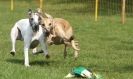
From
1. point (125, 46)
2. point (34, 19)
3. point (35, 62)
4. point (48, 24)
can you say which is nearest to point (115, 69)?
point (48, 24)

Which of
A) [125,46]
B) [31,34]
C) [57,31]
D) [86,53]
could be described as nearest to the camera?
[31,34]

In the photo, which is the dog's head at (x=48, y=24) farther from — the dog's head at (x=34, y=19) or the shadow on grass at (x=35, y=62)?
the shadow on grass at (x=35, y=62)

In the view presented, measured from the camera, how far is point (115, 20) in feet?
88.4

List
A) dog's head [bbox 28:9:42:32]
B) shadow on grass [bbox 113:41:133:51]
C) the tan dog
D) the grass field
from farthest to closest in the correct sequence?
shadow on grass [bbox 113:41:133:51], the tan dog, dog's head [bbox 28:9:42:32], the grass field

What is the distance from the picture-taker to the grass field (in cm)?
1057

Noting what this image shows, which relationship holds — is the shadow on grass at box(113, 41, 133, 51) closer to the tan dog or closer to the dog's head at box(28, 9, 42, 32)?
the tan dog

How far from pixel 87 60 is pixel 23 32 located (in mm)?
2231

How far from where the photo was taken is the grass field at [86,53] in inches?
416

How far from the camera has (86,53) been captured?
49.3 feet

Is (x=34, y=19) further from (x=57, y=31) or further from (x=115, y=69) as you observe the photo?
(x=115, y=69)

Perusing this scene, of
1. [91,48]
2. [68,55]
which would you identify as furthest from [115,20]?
[68,55]

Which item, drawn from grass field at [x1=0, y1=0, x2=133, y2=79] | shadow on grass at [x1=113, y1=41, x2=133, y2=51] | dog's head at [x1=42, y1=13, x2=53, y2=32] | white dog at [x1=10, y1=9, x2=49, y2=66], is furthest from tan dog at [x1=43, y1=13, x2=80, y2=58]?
shadow on grass at [x1=113, y1=41, x2=133, y2=51]

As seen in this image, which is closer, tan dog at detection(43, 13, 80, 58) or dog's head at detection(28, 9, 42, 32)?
dog's head at detection(28, 9, 42, 32)

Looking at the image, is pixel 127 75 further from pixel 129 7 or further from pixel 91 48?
pixel 129 7
